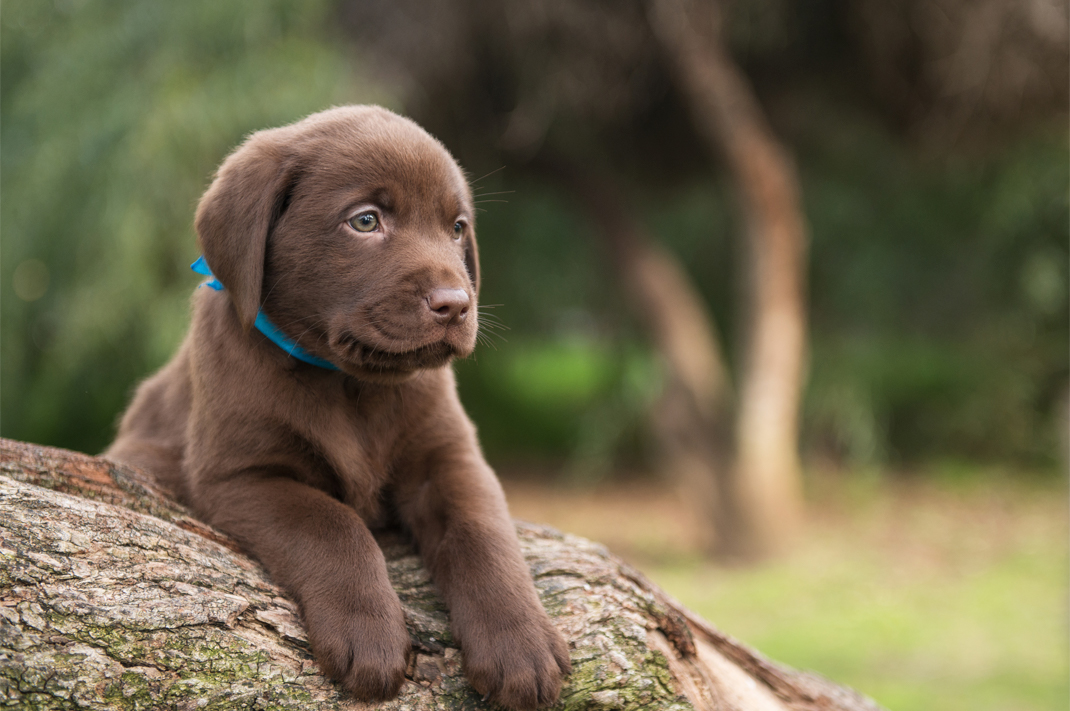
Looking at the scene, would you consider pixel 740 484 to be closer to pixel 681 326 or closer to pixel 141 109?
pixel 681 326

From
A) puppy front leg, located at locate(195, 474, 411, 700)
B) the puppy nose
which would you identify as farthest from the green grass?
the puppy nose

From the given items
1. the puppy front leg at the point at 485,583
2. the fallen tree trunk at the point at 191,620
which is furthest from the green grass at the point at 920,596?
the puppy front leg at the point at 485,583

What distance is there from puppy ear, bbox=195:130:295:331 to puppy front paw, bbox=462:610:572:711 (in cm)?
118

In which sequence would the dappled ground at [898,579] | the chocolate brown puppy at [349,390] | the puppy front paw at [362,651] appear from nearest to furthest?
the puppy front paw at [362,651], the chocolate brown puppy at [349,390], the dappled ground at [898,579]

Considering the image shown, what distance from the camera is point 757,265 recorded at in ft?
32.6

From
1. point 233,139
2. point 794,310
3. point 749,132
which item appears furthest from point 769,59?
point 233,139

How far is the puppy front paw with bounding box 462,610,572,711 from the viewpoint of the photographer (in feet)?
7.74

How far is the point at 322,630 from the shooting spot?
239 centimetres

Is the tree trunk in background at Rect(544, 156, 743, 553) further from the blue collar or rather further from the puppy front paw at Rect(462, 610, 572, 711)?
the puppy front paw at Rect(462, 610, 572, 711)

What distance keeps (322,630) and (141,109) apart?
6378 millimetres

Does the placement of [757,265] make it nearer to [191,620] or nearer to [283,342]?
[283,342]

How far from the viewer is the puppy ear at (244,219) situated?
275cm

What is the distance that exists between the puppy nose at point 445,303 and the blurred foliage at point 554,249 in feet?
15.3

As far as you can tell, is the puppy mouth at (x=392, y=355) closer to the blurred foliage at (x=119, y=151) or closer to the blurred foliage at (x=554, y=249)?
the blurred foliage at (x=554, y=249)
